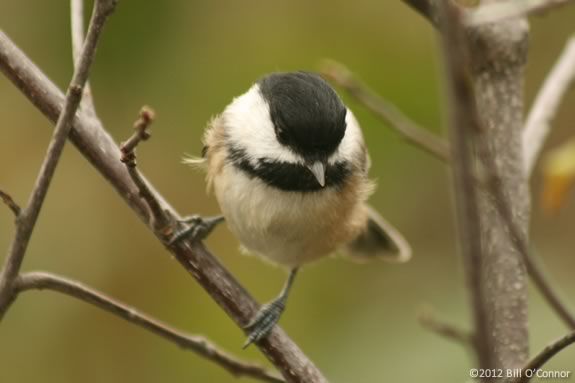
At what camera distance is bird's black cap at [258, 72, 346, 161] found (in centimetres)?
202

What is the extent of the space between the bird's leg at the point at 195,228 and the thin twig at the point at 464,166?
1022 mm

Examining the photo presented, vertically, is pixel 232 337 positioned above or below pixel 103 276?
below

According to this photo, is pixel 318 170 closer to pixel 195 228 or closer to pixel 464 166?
pixel 195 228

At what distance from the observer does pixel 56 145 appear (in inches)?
50.9

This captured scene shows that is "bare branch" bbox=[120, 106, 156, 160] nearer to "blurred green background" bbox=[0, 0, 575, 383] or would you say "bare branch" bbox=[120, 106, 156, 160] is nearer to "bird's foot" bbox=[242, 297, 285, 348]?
"bird's foot" bbox=[242, 297, 285, 348]

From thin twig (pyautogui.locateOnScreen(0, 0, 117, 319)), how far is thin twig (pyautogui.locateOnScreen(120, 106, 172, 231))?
94 mm

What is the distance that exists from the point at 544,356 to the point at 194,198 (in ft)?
5.40

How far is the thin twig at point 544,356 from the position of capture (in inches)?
44.0

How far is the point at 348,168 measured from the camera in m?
2.20

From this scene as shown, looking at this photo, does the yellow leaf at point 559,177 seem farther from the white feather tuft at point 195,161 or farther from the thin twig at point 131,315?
the white feather tuft at point 195,161

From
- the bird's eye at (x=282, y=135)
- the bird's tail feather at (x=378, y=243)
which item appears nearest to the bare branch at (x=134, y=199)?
the bird's eye at (x=282, y=135)

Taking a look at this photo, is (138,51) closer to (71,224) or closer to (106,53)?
(106,53)

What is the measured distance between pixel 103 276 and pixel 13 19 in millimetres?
771

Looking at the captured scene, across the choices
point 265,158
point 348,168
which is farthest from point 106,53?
point 348,168
